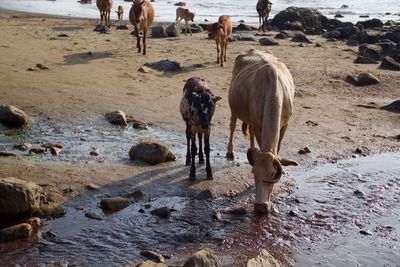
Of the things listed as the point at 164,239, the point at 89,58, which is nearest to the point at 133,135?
the point at 164,239

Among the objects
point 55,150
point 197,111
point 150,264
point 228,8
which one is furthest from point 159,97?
point 228,8

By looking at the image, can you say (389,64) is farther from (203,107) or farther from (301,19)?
(301,19)

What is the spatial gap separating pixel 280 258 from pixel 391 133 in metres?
6.24

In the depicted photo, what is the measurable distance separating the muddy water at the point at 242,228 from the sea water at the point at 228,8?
1021 inches

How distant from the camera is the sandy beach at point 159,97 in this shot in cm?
873

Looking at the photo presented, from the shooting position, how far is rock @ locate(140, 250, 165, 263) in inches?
244

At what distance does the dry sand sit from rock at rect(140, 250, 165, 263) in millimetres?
2027

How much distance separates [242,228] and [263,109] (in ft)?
6.06

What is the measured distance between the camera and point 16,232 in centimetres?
645

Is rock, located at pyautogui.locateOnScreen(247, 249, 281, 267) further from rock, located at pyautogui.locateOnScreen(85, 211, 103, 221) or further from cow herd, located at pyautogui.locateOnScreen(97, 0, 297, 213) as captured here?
rock, located at pyautogui.locateOnScreen(85, 211, 103, 221)

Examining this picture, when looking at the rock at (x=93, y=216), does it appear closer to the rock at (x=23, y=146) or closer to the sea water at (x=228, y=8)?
the rock at (x=23, y=146)

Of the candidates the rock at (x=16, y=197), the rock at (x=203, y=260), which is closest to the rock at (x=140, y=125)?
the rock at (x=16, y=197)

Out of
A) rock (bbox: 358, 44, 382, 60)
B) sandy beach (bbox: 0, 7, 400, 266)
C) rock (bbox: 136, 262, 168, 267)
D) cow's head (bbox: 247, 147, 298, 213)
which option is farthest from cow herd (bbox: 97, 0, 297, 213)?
rock (bbox: 358, 44, 382, 60)

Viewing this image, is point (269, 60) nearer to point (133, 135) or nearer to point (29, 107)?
point (133, 135)
